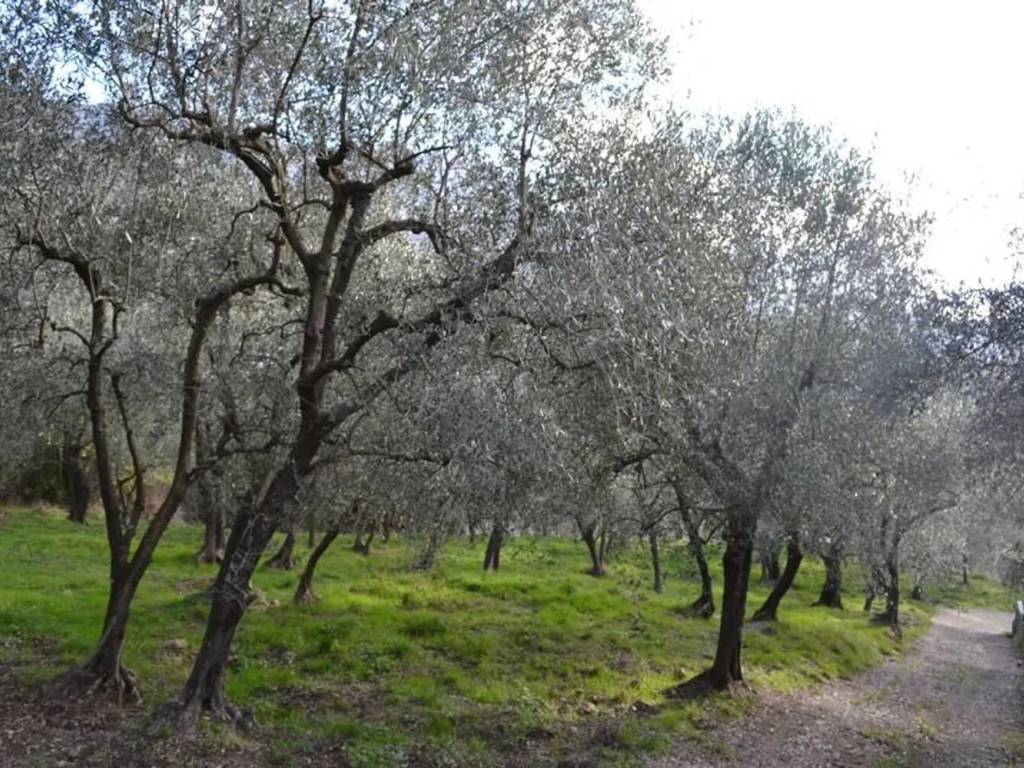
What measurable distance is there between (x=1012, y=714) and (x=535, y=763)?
15.6 metres

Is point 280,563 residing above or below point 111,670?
above

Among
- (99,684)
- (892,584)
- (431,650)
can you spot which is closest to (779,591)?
(892,584)

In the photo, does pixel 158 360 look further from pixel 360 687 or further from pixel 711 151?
pixel 711 151

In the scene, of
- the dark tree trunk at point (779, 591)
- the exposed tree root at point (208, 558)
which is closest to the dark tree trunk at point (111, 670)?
the exposed tree root at point (208, 558)

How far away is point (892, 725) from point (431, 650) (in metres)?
9.70

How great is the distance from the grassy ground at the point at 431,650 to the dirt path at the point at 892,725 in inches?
30.4

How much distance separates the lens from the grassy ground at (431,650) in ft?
48.1

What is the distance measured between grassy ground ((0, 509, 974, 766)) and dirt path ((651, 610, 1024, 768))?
2.53ft

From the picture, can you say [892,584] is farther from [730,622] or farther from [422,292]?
[422,292]

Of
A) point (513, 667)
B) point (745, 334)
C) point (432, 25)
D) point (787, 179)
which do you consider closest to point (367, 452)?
point (432, 25)

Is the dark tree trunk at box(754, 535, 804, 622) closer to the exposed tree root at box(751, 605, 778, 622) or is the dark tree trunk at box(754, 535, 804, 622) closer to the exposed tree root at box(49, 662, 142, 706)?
the exposed tree root at box(751, 605, 778, 622)

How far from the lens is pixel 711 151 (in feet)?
53.1

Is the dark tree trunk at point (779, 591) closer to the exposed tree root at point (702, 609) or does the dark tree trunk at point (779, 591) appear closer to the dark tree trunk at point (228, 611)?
the exposed tree root at point (702, 609)

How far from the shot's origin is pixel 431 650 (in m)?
20.3
